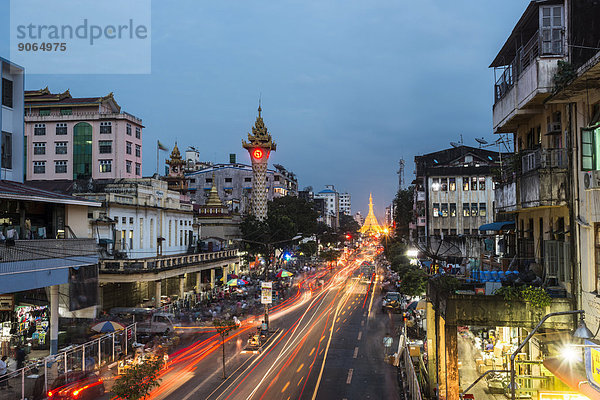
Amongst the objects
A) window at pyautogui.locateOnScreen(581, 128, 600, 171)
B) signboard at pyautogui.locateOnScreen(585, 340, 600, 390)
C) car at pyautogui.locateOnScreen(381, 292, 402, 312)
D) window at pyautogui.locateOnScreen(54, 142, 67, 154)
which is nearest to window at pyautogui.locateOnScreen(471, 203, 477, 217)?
car at pyautogui.locateOnScreen(381, 292, 402, 312)

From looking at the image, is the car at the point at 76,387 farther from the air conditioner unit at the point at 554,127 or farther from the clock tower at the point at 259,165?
the clock tower at the point at 259,165

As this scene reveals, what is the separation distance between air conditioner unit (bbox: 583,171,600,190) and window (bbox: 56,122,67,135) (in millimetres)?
65093

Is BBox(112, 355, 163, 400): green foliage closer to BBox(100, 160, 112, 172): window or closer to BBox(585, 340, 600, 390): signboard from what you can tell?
BBox(585, 340, 600, 390): signboard

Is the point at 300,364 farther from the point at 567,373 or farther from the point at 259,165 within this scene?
the point at 259,165

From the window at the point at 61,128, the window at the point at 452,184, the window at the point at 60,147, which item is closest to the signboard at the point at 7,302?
the window at the point at 60,147

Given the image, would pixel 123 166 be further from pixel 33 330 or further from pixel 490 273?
pixel 490 273

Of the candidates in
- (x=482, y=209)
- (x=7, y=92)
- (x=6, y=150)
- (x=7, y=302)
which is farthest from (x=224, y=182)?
(x=7, y=92)

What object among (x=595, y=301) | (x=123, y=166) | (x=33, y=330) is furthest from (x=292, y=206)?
(x=595, y=301)

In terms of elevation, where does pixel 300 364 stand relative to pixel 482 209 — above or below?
below

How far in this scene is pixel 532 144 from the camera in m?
21.5

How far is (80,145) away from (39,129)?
6.01m

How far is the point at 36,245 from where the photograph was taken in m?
23.9

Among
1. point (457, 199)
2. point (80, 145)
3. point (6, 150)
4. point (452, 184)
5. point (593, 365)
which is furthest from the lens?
point (80, 145)

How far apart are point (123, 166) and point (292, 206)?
34.6 meters
